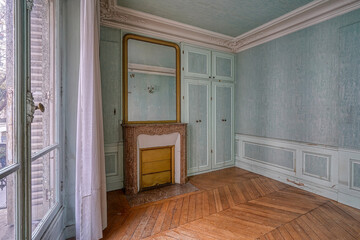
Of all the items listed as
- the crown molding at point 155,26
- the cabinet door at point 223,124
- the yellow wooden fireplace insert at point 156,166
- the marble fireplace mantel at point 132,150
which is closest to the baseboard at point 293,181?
the cabinet door at point 223,124

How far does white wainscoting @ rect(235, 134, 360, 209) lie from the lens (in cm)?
240

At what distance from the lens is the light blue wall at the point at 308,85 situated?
2404 mm

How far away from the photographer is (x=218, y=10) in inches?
109

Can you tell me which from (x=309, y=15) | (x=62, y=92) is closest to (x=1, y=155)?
(x=62, y=92)

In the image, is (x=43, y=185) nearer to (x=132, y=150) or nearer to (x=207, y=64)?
(x=132, y=150)


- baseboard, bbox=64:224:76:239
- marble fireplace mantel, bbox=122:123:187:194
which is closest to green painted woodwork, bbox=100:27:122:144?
marble fireplace mantel, bbox=122:123:187:194

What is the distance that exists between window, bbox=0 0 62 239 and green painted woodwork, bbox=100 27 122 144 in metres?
1.20

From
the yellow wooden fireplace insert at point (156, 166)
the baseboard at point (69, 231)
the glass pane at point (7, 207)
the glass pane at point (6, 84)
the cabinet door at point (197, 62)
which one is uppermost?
the cabinet door at point (197, 62)

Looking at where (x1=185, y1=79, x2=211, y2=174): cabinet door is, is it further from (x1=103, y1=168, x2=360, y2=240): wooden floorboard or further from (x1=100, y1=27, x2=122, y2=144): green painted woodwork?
(x1=100, y1=27, x2=122, y2=144): green painted woodwork

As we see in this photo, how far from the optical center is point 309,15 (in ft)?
8.98

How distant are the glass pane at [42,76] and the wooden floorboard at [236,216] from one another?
1.19 m

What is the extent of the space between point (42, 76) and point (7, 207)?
3.25ft

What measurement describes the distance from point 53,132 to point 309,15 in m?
3.79

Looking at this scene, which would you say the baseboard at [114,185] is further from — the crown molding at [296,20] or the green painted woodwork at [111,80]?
the crown molding at [296,20]
